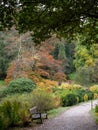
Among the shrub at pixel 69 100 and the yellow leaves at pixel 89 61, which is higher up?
the yellow leaves at pixel 89 61

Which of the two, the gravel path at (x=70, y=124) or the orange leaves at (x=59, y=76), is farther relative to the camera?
the orange leaves at (x=59, y=76)

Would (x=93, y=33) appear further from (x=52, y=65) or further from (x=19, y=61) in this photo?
(x=52, y=65)

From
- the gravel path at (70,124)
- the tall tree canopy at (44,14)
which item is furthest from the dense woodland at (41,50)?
the gravel path at (70,124)

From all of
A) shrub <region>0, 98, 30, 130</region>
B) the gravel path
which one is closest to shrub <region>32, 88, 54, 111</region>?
the gravel path

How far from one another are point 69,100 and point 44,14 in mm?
20456

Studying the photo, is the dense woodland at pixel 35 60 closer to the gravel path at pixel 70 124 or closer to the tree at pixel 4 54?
the tree at pixel 4 54

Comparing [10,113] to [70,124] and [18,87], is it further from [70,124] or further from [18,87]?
[18,87]

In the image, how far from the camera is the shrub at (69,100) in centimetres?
3164

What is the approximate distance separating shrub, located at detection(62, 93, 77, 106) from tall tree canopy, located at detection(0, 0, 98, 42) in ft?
59.3

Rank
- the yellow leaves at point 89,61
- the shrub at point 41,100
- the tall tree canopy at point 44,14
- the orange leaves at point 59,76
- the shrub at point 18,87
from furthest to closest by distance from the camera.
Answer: the yellow leaves at point 89,61
the orange leaves at point 59,76
the shrub at point 18,87
the shrub at point 41,100
the tall tree canopy at point 44,14

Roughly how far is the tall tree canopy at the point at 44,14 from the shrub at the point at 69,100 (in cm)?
1807

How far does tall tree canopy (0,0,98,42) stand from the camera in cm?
1133

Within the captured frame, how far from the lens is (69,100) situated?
32.2m

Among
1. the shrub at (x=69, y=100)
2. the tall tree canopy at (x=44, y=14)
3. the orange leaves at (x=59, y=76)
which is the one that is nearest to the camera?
the tall tree canopy at (x=44, y=14)
